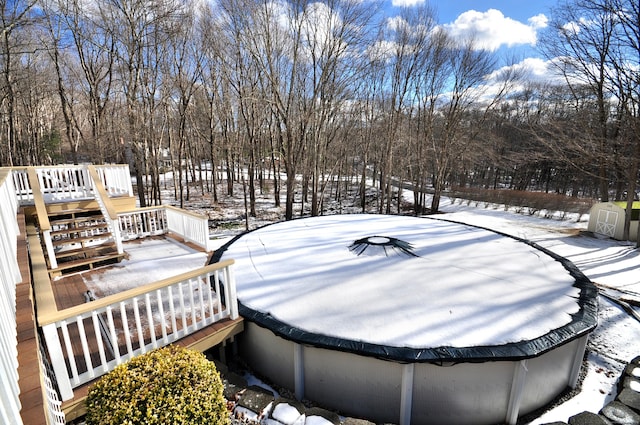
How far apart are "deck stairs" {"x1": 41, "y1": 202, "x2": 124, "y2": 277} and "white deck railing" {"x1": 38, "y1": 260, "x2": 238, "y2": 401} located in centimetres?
197

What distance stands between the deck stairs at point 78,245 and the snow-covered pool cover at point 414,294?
2.21 meters

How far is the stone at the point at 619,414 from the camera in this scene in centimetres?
284

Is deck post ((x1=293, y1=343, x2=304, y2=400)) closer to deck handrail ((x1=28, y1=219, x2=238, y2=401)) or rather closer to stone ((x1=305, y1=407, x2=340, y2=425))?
stone ((x1=305, y1=407, x2=340, y2=425))

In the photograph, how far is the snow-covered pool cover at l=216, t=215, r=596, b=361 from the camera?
291cm

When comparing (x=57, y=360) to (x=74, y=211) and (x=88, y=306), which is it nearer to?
(x=88, y=306)

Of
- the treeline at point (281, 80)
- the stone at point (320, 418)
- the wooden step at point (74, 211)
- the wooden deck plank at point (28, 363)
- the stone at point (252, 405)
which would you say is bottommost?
the stone at point (320, 418)

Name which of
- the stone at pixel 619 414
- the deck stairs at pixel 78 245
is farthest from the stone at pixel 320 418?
the deck stairs at pixel 78 245

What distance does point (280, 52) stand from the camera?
37.3 ft

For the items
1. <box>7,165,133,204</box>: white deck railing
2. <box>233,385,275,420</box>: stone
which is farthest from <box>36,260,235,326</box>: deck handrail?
<box>7,165,133,204</box>: white deck railing

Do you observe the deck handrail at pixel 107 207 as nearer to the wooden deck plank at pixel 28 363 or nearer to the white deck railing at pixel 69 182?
the white deck railing at pixel 69 182

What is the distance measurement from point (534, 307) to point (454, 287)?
0.91m

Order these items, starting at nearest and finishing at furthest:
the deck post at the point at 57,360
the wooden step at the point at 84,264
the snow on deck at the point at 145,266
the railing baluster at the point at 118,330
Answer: the deck post at the point at 57,360, the railing baluster at the point at 118,330, the snow on deck at the point at 145,266, the wooden step at the point at 84,264

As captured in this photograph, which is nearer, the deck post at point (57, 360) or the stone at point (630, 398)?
the deck post at point (57, 360)

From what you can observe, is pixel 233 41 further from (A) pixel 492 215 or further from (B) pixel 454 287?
(A) pixel 492 215
